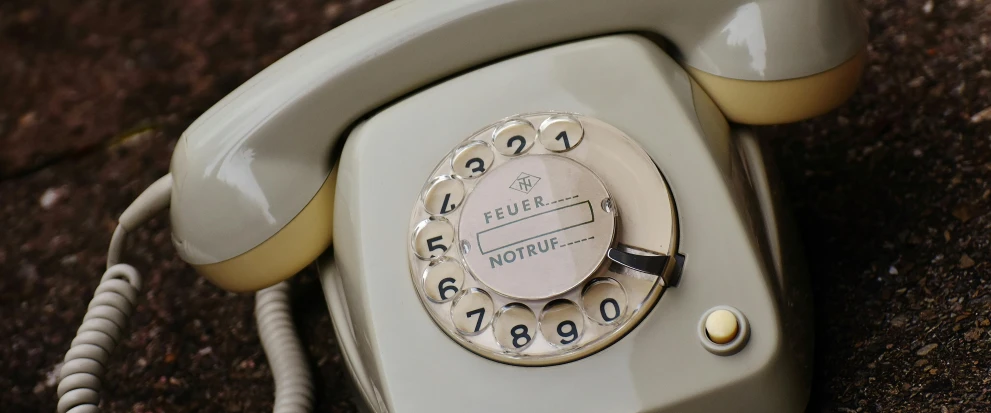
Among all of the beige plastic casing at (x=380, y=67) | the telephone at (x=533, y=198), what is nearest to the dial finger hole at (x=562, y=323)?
the telephone at (x=533, y=198)

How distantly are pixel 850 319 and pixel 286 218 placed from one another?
489mm

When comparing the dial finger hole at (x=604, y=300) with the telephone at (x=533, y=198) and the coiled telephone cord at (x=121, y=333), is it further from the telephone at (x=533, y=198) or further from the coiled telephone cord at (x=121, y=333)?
the coiled telephone cord at (x=121, y=333)

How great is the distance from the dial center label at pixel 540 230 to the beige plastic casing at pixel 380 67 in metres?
0.13

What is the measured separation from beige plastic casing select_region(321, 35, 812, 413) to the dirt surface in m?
0.11

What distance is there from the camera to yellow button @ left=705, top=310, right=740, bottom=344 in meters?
0.55

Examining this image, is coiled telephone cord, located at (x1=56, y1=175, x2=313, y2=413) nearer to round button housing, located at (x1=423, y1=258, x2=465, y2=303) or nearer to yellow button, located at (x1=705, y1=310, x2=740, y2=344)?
round button housing, located at (x1=423, y1=258, x2=465, y2=303)

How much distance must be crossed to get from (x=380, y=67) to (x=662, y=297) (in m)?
0.28

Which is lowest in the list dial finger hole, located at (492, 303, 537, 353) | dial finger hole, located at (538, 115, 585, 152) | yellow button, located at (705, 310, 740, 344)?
dial finger hole, located at (492, 303, 537, 353)

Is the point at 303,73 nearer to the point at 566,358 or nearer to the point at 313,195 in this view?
the point at 313,195

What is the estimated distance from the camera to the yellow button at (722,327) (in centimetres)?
55

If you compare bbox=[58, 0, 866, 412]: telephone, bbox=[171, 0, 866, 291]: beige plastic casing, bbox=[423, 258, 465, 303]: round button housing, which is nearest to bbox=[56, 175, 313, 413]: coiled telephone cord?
bbox=[58, 0, 866, 412]: telephone

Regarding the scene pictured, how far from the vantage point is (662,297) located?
58 cm

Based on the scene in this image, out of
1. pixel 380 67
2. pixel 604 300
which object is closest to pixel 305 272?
pixel 380 67

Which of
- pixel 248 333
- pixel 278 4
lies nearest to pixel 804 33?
pixel 248 333
